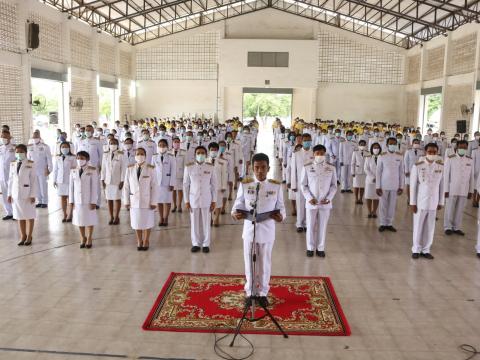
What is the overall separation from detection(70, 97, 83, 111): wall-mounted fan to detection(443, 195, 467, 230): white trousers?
15.6 m

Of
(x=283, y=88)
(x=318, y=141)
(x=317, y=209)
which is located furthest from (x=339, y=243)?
(x=283, y=88)

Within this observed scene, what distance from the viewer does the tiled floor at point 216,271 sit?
13.8 ft

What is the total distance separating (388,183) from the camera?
8.25 m

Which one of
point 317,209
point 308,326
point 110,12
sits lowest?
point 308,326

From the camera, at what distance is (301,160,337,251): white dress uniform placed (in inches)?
261

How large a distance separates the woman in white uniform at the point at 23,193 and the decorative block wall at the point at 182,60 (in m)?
21.8

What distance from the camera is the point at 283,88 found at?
28219 millimetres

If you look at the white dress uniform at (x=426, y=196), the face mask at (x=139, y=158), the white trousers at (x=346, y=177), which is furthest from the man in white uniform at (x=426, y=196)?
the white trousers at (x=346, y=177)

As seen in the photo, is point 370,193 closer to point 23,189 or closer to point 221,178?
point 221,178

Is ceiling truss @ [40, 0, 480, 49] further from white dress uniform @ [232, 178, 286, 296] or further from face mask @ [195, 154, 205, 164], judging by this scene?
white dress uniform @ [232, 178, 286, 296]

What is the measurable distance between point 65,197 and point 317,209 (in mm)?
4997

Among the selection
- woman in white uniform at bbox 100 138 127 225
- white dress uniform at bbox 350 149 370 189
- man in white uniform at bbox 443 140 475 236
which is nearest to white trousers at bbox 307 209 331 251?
man in white uniform at bbox 443 140 475 236

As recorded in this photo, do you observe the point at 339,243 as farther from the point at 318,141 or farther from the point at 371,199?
the point at 318,141

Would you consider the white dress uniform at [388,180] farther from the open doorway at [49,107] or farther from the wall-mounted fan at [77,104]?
the wall-mounted fan at [77,104]
